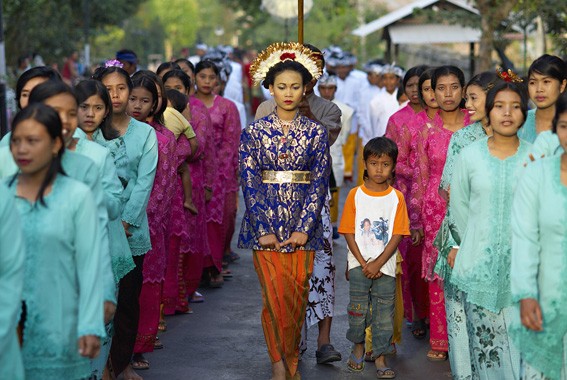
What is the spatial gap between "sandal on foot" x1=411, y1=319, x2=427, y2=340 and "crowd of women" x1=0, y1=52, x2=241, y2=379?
2.02 m

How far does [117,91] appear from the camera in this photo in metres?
7.82

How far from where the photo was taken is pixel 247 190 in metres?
7.81

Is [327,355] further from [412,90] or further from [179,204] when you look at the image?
[412,90]

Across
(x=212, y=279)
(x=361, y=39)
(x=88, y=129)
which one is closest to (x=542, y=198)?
(x=88, y=129)

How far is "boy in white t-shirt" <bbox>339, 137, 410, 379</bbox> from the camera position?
8188mm

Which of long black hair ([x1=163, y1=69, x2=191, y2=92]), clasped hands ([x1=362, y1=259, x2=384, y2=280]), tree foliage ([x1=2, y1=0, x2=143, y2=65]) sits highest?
tree foliage ([x1=2, y1=0, x2=143, y2=65])

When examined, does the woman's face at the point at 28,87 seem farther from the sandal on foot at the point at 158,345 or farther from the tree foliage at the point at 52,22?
the tree foliage at the point at 52,22

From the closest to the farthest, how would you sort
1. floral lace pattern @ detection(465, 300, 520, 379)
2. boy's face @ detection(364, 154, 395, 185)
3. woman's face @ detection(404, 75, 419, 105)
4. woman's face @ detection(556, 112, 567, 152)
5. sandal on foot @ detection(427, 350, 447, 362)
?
woman's face @ detection(556, 112, 567, 152)
floral lace pattern @ detection(465, 300, 520, 379)
boy's face @ detection(364, 154, 395, 185)
sandal on foot @ detection(427, 350, 447, 362)
woman's face @ detection(404, 75, 419, 105)

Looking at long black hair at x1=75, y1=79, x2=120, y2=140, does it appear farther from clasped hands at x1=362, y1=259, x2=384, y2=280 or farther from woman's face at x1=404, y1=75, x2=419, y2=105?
woman's face at x1=404, y1=75, x2=419, y2=105

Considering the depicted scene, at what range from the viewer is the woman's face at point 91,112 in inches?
279

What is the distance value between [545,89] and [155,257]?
301 cm

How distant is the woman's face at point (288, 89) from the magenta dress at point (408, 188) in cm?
170

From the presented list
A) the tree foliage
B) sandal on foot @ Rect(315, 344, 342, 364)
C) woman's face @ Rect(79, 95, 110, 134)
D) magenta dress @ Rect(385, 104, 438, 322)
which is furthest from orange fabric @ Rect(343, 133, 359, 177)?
woman's face @ Rect(79, 95, 110, 134)

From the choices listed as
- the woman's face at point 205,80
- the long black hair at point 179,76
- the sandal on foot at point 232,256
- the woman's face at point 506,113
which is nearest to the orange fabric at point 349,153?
the sandal on foot at point 232,256
